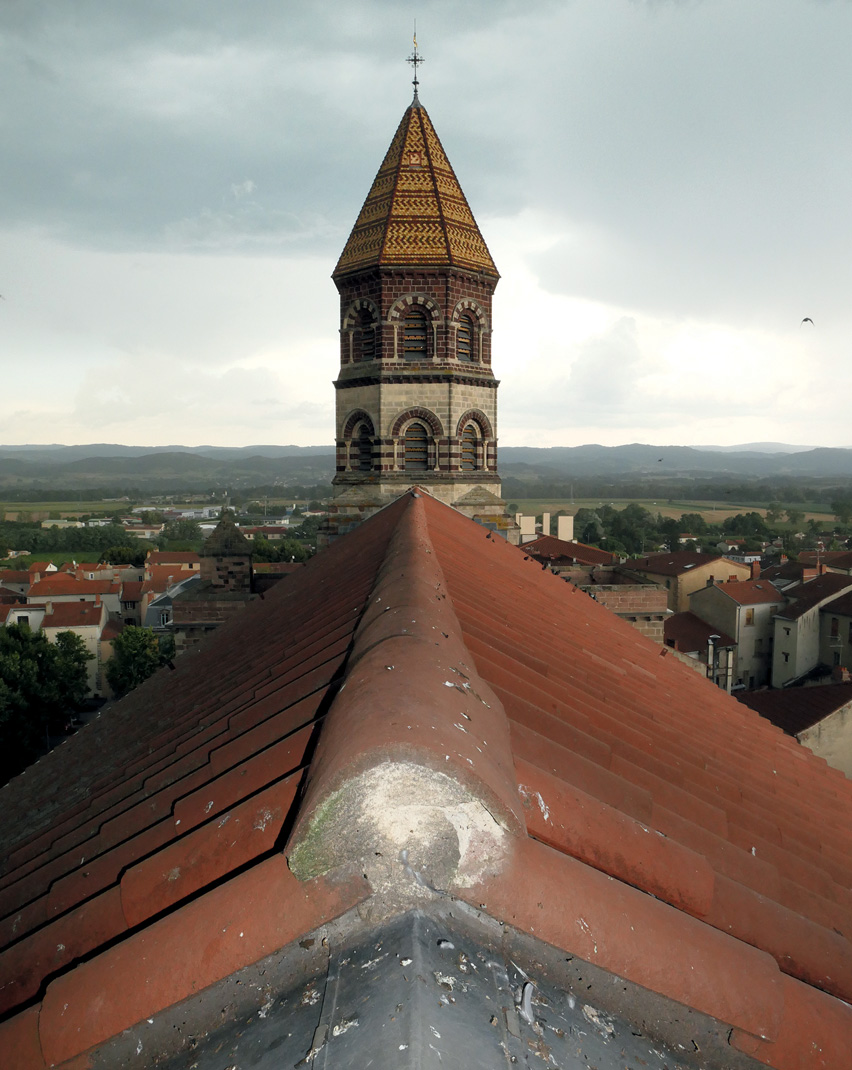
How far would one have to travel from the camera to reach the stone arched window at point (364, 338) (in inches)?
513

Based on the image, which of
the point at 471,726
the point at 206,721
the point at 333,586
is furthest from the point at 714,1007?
the point at 333,586

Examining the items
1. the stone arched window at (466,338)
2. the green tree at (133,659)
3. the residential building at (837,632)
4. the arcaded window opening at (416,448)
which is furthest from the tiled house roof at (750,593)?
the green tree at (133,659)

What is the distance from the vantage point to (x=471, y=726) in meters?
1.79

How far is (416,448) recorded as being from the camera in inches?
505

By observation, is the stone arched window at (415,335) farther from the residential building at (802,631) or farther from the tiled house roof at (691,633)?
the residential building at (802,631)

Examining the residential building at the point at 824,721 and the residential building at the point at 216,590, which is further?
the residential building at the point at 824,721

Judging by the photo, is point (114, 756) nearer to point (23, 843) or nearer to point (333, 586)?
point (23, 843)

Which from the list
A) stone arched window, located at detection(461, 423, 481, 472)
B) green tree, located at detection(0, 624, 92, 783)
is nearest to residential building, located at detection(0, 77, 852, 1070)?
stone arched window, located at detection(461, 423, 481, 472)

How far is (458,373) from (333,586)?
24.9ft

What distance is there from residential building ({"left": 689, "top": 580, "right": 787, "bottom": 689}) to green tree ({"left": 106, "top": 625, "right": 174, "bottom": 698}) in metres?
24.7

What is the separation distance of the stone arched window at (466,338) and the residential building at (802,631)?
2492 centimetres

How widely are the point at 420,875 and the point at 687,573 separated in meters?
41.9

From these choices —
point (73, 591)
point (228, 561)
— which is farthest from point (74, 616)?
point (228, 561)

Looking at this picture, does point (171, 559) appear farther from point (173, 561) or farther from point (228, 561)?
point (228, 561)
